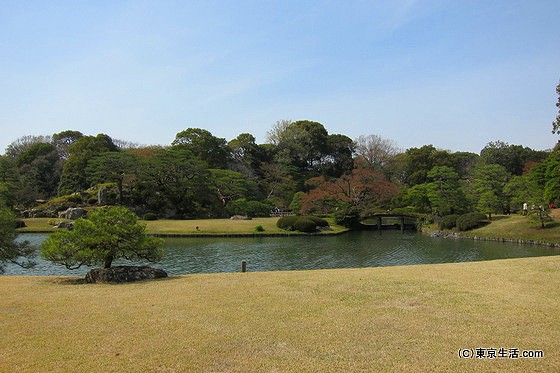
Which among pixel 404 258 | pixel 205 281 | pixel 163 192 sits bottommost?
pixel 404 258

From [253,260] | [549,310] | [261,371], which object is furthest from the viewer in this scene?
[253,260]

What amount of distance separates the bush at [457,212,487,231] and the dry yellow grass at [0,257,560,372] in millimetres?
29730

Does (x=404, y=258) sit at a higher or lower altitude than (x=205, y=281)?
lower

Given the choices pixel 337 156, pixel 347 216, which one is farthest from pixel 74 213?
pixel 337 156

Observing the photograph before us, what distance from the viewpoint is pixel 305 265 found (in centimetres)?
2191

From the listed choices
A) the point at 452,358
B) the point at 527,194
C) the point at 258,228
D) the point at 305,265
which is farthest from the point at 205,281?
the point at 527,194

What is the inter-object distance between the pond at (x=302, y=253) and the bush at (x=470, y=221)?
3.96 meters

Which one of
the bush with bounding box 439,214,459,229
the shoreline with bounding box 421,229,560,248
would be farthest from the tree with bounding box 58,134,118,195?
the bush with bounding box 439,214,459,229

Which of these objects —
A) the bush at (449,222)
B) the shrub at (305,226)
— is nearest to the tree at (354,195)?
the shrub at (305,226)

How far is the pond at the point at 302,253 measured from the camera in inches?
820

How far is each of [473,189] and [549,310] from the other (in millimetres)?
44930

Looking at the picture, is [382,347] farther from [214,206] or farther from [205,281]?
[214,206]

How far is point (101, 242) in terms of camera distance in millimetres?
12969

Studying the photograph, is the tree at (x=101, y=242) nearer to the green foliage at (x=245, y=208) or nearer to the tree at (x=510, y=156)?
the green foliage at (x=245, y=208)
